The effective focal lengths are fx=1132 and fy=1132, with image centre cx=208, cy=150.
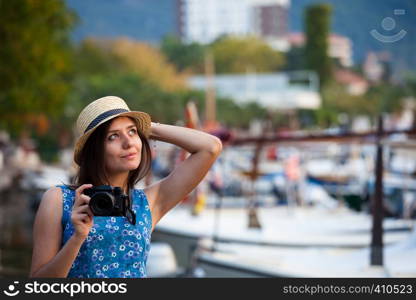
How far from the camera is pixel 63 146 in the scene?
5572 centimetres

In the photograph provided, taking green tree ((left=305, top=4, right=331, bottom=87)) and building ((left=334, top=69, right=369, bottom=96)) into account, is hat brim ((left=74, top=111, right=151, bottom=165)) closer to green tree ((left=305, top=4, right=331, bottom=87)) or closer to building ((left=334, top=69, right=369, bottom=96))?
green tree ((left=305, top=4, right=331, bottom=87))

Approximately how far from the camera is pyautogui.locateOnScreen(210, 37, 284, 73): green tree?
119 meters

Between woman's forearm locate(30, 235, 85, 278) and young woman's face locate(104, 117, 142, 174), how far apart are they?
35 centimetres

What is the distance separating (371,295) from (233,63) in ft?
378

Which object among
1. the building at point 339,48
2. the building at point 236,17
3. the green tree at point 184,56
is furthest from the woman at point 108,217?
the building at point 236,17

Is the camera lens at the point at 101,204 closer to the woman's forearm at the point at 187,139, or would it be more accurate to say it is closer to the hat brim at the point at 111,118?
the hat brim at the point at 111,118

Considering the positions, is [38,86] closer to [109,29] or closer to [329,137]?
[329,137]

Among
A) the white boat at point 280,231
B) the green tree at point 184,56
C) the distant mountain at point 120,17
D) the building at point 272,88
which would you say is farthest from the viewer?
the distant mountain at point 120,17

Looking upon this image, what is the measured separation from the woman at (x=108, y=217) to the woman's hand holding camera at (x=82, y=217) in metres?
0.04

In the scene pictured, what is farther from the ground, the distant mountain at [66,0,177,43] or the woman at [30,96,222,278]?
the distant mountain at [66,0,177,43]

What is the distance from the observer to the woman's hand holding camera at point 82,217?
3064 mm

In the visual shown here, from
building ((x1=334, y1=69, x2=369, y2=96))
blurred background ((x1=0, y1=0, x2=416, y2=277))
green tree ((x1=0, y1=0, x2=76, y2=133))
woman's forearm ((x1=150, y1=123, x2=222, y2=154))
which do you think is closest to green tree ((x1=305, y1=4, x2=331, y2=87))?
building ((x1=334, y1=69, x2=369, y2=96))

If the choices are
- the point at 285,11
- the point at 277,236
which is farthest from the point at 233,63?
the point at 277,236

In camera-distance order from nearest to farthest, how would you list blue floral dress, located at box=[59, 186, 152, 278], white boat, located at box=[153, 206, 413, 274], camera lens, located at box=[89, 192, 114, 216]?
camera lens, located at box=[89, 192, 114, 216] → blue floral dress, located at box=[59, 186, 152, 278] → white boat, located at box=[153, 206, 413, 274]
